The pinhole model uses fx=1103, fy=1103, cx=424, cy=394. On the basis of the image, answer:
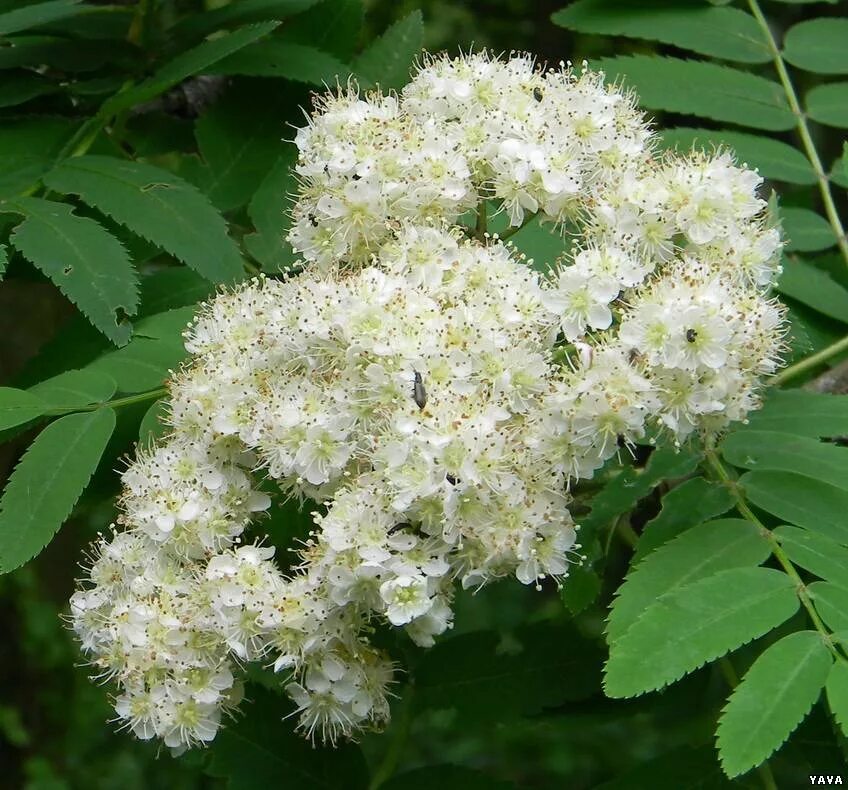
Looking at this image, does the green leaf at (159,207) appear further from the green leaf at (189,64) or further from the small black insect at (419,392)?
the small black insect at (419,392)

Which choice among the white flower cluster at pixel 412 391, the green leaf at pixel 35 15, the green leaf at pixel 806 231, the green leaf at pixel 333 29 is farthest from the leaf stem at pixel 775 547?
the green leaf at pixel 35 15

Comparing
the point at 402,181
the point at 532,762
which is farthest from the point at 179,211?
the point at 532,762

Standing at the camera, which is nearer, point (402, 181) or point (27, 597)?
point (402, 181)

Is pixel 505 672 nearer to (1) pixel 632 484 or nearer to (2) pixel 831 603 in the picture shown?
(1) pixel 632 484

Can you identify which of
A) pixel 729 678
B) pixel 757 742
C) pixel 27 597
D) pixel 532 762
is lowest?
pixel 532 762

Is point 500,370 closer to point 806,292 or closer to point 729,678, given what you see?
point 729,678

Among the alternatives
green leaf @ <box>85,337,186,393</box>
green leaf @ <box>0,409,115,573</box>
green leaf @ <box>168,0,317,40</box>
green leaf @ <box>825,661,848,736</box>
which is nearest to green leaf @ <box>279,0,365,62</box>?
green leaf @ <box>168,0,317,40</box>

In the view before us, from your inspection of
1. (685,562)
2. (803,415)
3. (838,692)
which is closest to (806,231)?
(803,415)

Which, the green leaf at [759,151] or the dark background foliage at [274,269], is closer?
the dark background foliage at [274,269]
